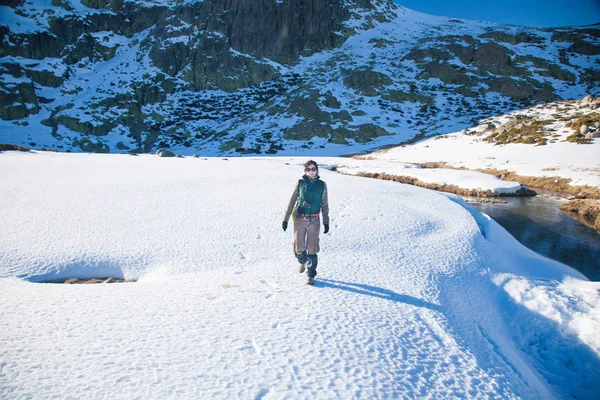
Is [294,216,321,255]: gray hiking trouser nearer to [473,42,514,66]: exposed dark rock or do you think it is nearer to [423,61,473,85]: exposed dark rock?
[423,61,473,85]: exposed dark rock

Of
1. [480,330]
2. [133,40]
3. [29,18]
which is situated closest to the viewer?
[480,330]

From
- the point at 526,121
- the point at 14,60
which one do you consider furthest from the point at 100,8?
the point at 526,121

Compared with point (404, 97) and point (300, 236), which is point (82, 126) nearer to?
point (404, 97)

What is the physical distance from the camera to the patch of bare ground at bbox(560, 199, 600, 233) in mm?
12863

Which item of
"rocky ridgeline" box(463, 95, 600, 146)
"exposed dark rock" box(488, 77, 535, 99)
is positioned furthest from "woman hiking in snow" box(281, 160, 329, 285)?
"exposed dark rock" box(488, 77, 535, 99)

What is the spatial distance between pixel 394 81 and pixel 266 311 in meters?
88.3

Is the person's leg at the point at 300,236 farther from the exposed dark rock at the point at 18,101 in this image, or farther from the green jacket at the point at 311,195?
the exposed dark rock at the point at 18,101

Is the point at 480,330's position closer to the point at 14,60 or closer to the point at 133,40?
the point at 14,60

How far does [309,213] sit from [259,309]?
1744mm

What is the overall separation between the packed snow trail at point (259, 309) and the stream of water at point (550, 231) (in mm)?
2922

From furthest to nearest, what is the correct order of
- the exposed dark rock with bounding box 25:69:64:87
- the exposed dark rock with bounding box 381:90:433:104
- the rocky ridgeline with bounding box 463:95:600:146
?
1. the exposed dark rock with bounding box 25:69:64:87
2. the exposed dark rock with bounding box 381:90:433:104
3. the rocky ridgeline with bounding box 463:95:600:146

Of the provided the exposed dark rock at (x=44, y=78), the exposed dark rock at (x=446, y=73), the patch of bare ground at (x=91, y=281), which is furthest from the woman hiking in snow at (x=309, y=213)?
the exposed dark rock at (x=44, y=78)

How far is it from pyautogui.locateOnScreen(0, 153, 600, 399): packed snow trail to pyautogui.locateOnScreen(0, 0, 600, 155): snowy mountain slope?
1858 inches

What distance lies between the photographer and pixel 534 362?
14.4ft
